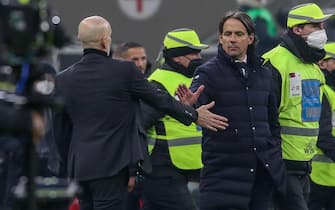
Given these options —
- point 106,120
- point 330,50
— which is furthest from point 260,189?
point 330,50

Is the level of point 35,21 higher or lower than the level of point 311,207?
higher

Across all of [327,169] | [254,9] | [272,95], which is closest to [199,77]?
[272,95]

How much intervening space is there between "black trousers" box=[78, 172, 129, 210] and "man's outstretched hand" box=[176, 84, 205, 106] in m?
0.68

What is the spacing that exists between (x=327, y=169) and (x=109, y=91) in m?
2.85

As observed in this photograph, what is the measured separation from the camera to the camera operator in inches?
315

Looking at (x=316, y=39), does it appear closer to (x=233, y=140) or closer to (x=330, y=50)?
(x=233, y=140)

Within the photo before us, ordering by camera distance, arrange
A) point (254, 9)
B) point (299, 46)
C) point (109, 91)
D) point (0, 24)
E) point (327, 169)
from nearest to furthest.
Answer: point (0, 24)
point (109, 91)
point (299, 46)
point (327, 169)
point (254, 9)

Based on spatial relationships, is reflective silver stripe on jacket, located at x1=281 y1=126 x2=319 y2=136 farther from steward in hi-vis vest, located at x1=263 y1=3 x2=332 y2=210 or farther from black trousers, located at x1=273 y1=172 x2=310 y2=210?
black trousers, located at x1=273 y1=172 x2=310 y2=210

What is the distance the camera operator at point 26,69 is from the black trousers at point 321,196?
5028 mm

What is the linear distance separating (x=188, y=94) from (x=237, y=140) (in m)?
0.48

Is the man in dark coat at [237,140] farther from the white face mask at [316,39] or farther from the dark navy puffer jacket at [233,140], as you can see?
the white face mask at [316,39]

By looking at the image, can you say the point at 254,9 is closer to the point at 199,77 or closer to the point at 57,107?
the point at 199,77

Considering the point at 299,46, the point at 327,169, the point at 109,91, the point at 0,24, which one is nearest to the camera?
the point at 0,24

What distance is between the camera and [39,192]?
8.59m
